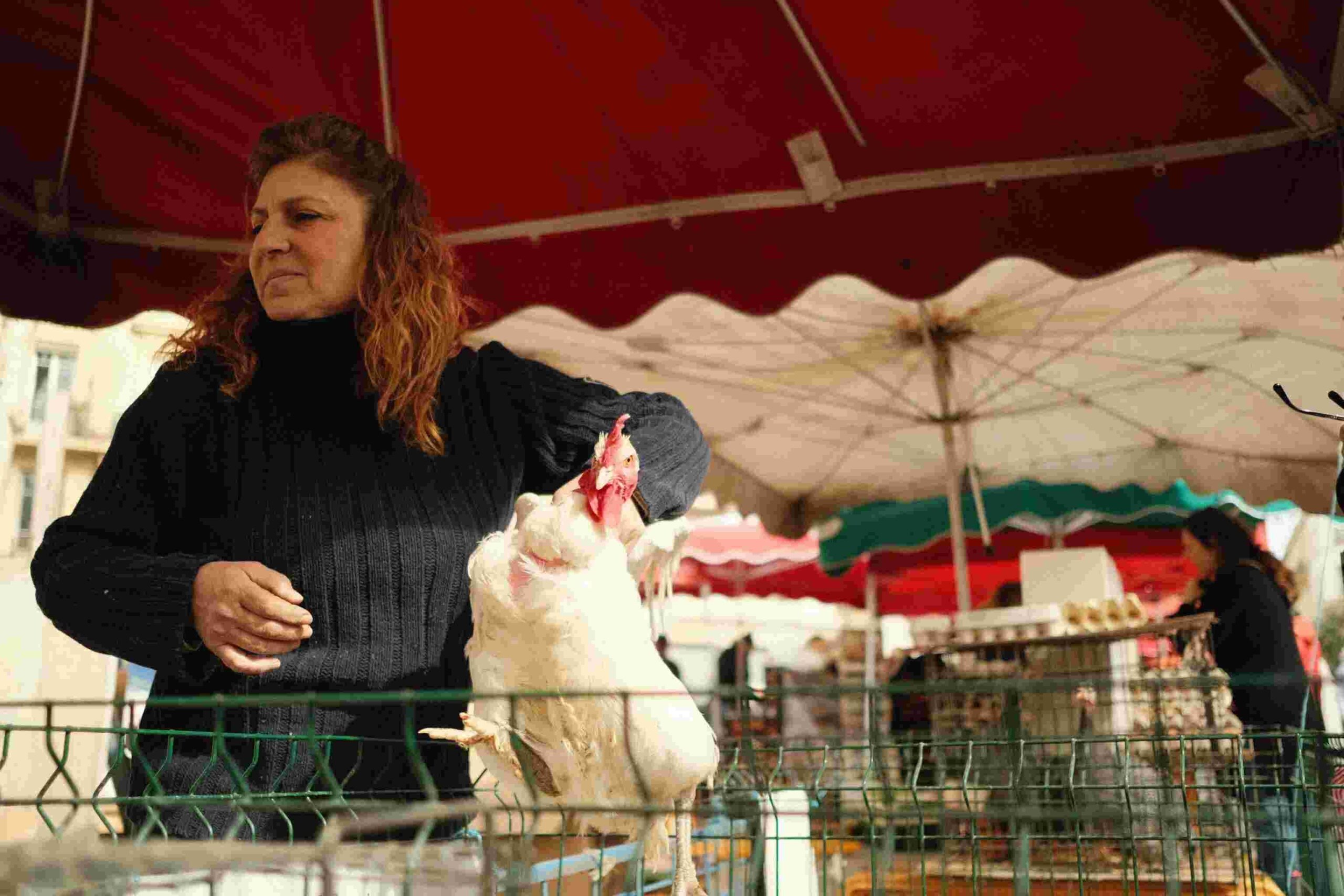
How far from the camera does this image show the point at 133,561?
1212mm

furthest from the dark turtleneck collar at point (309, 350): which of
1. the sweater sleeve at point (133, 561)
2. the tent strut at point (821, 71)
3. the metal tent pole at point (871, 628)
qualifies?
the metal tent pole at point (871, 628)

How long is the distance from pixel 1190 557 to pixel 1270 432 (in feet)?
2.83

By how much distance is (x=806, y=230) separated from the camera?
7.27 feet

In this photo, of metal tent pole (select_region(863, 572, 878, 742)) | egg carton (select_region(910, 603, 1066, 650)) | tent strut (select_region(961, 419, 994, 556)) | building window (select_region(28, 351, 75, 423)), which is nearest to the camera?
egg carton (select_region(910, 603, 1066, 650))

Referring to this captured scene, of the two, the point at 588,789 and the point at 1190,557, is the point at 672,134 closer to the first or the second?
the point at 588,789

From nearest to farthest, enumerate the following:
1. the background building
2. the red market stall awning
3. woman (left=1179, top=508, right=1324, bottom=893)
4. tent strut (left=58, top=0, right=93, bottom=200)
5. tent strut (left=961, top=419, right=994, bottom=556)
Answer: tent strut (left=58, top=0, right=93, bottom=200), woman (left=1179, top=508, right=1324, bottom=893), the background building, tent strut (left=961, top=419, right=994, bottom=556), the red market stall awning

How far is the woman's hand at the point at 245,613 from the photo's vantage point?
1.16 meters

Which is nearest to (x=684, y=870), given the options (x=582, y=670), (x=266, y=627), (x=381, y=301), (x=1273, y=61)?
(x=582, y=670)

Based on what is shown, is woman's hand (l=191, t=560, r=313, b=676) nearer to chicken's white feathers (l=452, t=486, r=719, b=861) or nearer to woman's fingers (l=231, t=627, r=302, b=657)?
woman's fingers (l=231, t=627, r=302, b=657)

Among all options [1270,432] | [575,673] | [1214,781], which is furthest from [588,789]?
[1270,432]

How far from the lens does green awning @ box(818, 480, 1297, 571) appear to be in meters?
4.97

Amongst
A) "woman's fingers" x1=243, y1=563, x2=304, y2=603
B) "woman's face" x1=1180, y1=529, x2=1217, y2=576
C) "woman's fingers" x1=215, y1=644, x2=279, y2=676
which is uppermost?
"woman's face" x1=1180, y1=529, x2=1217, y2=576

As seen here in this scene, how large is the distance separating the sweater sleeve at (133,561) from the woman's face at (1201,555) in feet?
10.6

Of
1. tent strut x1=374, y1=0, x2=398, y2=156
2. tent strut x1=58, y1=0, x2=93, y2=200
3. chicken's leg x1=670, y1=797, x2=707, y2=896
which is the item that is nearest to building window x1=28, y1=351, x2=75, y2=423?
tent strut x1=58, y1=0, x2=93, y2=200
